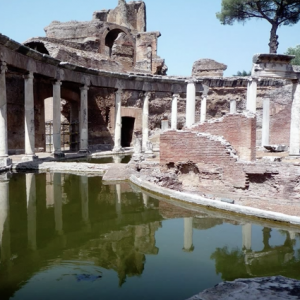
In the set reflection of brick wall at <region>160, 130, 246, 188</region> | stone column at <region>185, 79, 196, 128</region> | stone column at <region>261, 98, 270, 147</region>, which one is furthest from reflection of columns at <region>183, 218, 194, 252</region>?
stone column at <region>261, 98, 270, 147</region>

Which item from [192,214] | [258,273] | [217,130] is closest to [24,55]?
[217,130]

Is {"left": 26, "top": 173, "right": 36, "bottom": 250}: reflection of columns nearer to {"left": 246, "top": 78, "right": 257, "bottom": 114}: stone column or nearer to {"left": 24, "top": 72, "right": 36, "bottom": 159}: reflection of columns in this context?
{"left": 24, "top": 72, "right": 36, "bottom": 159}: reflection of columns

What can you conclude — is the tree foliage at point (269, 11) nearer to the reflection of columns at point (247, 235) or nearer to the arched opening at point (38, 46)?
the arched opening at point (38, 46)

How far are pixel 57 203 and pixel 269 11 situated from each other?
91.1ft

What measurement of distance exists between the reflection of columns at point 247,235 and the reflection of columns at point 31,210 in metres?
3.25

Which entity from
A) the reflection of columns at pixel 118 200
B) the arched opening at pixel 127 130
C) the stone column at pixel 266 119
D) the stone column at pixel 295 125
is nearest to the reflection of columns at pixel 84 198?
the reflection of columns at pixel 118 200

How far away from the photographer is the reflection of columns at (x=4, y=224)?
499 centimetres

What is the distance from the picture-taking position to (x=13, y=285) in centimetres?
402

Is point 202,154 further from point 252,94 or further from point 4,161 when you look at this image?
point 252,94

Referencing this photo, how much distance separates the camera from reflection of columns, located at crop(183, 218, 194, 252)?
5343 millimetres

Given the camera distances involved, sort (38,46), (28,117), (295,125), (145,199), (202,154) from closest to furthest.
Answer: (145,199)
(202,154)
(28,117)
(295,125)
(38,46)

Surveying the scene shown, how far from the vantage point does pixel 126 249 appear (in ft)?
17.2

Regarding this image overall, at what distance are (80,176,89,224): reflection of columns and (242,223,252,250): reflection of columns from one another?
2.89 meters

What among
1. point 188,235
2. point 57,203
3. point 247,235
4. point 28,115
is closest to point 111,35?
point 28,115
